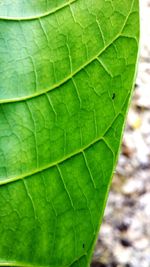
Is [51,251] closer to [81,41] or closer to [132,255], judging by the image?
[81,41]

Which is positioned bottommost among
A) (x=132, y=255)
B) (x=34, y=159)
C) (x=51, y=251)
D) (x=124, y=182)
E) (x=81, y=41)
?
(x=132, y=255)

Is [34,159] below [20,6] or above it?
below

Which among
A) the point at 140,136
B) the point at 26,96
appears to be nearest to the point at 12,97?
the point at 26,96

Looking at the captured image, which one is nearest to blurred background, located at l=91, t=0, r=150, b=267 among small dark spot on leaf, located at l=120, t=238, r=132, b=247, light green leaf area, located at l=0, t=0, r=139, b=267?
small dark spot on leaf, located at l=120, t=238, r=132, b=247

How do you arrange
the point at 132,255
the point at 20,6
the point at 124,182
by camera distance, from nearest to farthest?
the point at 20,6, the point at 132,255, the point at 124,182

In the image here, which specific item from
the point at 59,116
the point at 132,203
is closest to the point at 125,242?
the point at 132,203

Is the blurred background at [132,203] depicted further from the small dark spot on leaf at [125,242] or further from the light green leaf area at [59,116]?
the light green leaf area at [59,116]
